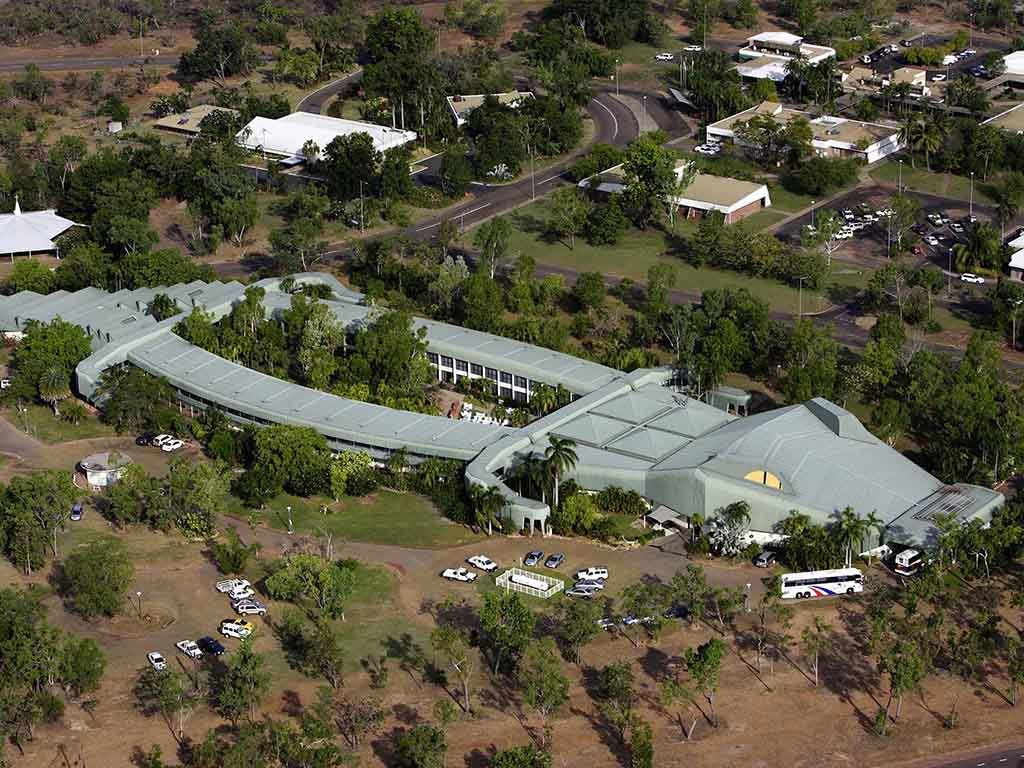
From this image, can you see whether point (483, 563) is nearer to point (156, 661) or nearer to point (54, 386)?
point (156, 661)

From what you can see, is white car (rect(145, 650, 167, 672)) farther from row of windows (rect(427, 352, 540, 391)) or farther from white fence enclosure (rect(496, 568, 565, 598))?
row of windows (rect(427, 352, 540, 391))

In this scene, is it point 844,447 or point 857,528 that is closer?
point 857,528

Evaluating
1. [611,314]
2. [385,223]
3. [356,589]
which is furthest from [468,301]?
[356,589]

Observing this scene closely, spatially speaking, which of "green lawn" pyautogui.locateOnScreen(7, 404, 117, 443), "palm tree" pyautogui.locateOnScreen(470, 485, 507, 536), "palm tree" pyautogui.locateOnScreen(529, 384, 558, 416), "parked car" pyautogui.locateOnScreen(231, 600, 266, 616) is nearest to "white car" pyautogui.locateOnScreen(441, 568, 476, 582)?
"palm tree" pyautogui.locateOnScreen(470, 485, 507, 536)

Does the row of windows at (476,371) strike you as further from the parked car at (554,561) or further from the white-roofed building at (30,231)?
the white-roofed building at (30,231)

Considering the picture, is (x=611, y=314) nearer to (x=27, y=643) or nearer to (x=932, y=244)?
(x=932, y=244)

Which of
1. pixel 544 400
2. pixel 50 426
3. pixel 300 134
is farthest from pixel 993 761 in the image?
pixel 300 134

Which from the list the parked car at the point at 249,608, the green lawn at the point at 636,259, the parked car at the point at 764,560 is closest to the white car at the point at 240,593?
the parked car at the point at 249,608
